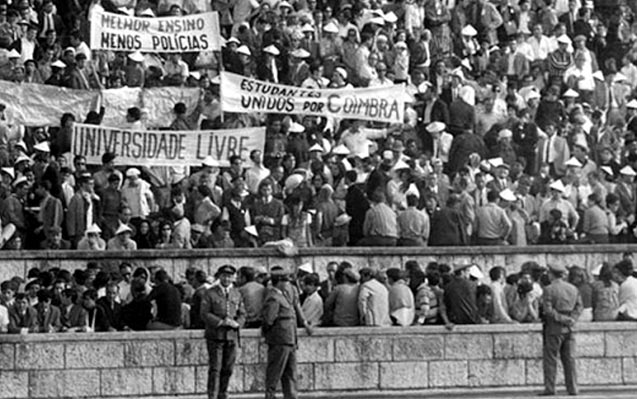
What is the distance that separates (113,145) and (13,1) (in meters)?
5.14

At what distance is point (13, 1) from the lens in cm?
4028

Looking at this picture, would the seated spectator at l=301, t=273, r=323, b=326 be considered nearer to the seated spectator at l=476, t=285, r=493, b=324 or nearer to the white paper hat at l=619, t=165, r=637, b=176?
the seated spectator at l=476, t=285, r=493, b=324

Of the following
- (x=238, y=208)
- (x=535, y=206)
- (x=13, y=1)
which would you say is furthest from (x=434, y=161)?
(x=13, y=1)

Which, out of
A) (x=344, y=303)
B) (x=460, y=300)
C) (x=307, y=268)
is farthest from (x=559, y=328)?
(x=307, y=268)

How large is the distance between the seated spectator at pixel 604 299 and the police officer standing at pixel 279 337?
5627 millimetres

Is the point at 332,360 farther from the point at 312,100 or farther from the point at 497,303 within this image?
the point at 312,100

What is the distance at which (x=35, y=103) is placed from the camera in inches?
1457

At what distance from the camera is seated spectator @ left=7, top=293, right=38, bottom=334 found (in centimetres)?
3216

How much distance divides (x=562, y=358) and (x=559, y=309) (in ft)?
2.30

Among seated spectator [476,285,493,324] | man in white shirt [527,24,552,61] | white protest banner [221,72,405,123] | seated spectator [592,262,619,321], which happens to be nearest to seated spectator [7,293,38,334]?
seated spectator [476,285,493,324]

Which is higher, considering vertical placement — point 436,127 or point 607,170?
point 436,127

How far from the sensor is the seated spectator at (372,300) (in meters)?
33.4

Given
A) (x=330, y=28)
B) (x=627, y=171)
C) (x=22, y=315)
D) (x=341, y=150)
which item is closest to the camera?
(x=22, y=315)

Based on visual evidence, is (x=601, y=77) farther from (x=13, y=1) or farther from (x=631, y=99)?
(x=13, y=1)
